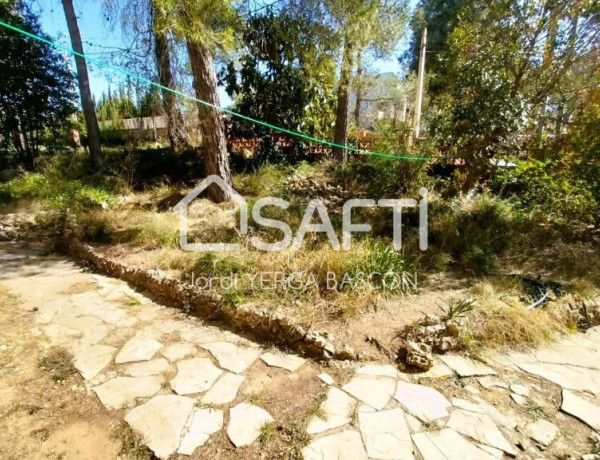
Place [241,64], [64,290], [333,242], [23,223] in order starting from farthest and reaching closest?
1. [241,64]
2. [23,223]
3. [333,242]
4. [64,290]

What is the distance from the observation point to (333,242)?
3.67 m

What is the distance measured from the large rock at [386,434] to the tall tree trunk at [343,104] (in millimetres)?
5253

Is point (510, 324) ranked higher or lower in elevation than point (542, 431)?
higher

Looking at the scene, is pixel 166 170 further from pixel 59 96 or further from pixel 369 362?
pixel 369 362

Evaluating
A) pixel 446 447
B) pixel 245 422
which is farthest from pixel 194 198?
pixel 446 447

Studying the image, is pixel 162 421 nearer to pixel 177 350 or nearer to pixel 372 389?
pixel 177 350

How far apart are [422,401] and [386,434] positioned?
1.21 ft

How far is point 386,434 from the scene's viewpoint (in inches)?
67.7

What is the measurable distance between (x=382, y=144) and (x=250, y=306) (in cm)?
381

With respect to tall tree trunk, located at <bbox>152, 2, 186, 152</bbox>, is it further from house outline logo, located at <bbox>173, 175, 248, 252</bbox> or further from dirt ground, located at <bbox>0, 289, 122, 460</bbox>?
dirt ground, located at <bbox>0, 289, 122, 460</bbox>

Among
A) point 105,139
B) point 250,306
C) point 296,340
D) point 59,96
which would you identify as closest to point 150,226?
point 250,306

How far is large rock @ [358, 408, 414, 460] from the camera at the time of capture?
1.61 m

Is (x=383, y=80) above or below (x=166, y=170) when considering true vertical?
above

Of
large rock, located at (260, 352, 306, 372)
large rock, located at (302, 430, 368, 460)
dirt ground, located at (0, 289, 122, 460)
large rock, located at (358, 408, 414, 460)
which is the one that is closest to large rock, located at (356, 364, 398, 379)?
large rock, located at (358, 408, 414, 460)
